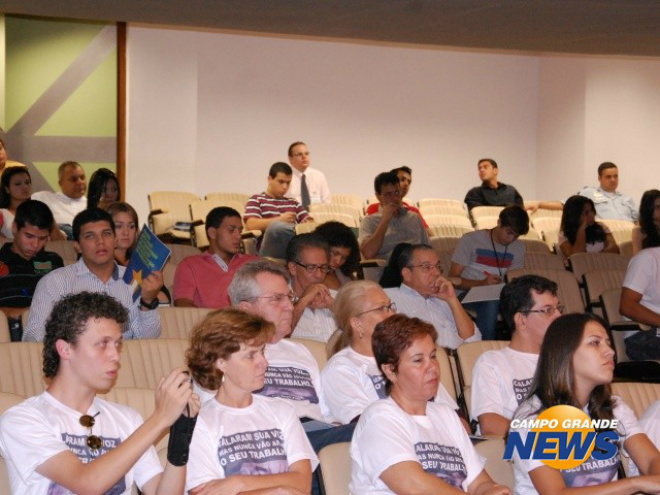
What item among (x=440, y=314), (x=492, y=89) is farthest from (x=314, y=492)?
(x=492, y=89)

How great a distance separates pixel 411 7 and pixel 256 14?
3.79 ft

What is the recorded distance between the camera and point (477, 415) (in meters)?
4.10

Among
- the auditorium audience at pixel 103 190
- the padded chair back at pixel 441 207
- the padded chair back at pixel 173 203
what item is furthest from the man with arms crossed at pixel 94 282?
the padded chair back at pixel 441 207

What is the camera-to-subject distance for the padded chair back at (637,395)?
4196mm

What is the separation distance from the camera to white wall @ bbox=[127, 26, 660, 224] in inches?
468

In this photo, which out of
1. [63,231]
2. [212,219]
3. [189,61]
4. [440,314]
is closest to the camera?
[440,314]

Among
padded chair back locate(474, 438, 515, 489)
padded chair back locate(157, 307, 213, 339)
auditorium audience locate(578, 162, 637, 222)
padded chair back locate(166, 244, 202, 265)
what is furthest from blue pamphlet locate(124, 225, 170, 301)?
auditorium audience locate(578, 162, 637, 222)

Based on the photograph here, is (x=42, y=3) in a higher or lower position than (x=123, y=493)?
higher

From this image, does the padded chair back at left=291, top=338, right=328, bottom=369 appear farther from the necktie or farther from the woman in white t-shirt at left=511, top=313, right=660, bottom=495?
the necktie

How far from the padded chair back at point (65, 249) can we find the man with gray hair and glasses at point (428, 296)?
256cm

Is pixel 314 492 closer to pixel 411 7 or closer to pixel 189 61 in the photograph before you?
pixel 411 7

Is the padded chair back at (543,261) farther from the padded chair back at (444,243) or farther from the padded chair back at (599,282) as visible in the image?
the padded chair back at (599,282)

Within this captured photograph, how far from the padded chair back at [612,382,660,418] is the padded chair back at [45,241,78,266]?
398 centimetres

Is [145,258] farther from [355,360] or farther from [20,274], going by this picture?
[20,274]
